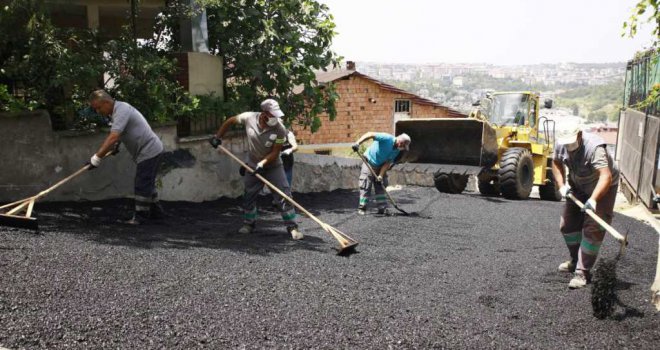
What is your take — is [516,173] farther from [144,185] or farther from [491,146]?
[144,185]

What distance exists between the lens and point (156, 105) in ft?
24.4

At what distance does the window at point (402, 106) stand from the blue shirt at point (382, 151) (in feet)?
66.3

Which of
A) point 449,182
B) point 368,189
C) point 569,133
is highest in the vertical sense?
point 569,133

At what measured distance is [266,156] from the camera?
6.07 m

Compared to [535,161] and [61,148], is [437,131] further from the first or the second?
[61,148]

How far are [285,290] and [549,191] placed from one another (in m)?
9.00

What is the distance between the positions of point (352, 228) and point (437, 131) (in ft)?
13.9

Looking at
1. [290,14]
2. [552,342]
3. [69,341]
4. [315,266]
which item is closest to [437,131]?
[290,14]

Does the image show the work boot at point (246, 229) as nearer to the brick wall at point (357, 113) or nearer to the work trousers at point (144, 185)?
the work trousers at point (144, 185)

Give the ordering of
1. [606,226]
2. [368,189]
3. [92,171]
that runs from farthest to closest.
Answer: [368,189] → [92,171] → [606,226]

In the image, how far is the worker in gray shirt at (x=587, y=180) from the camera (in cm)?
467

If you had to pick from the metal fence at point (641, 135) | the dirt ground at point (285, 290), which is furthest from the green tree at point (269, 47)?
the metal fence at point (641, 135)

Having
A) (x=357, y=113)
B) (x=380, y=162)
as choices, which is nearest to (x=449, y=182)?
(x=380, y=162)

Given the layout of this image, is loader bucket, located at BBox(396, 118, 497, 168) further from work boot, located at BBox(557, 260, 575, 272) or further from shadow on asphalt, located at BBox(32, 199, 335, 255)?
work boot, located at BBox(557, 260, 575, 272)
